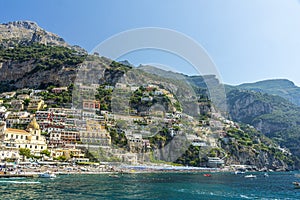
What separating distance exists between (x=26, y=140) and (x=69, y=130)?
672cm

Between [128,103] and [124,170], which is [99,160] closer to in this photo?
[124,170]

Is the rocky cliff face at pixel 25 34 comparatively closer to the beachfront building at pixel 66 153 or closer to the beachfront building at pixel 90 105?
the beachfront building at pixel 90 105

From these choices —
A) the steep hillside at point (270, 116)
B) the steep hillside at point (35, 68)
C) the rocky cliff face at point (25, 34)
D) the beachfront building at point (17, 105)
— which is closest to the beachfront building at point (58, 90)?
the steep hillside at point (35, 68)

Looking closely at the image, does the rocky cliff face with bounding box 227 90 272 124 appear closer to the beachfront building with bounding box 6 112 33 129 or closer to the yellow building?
the beachfront building with bounding box 6 112 33 129

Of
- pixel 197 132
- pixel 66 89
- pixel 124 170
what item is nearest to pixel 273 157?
pixel 197 132

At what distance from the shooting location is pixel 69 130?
127 ft

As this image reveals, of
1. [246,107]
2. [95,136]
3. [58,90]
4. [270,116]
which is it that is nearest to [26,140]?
[95,136]

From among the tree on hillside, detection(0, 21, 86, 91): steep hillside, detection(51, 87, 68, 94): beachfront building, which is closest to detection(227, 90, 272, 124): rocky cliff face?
detection(0, 21, 86, 91): steep hillside

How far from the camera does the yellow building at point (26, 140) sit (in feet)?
103

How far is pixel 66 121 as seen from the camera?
40.7 metres

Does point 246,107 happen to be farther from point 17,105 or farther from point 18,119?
point 18,119

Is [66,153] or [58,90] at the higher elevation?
[58,90]

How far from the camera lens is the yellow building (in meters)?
31.3

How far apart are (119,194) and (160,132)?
28.4 m
